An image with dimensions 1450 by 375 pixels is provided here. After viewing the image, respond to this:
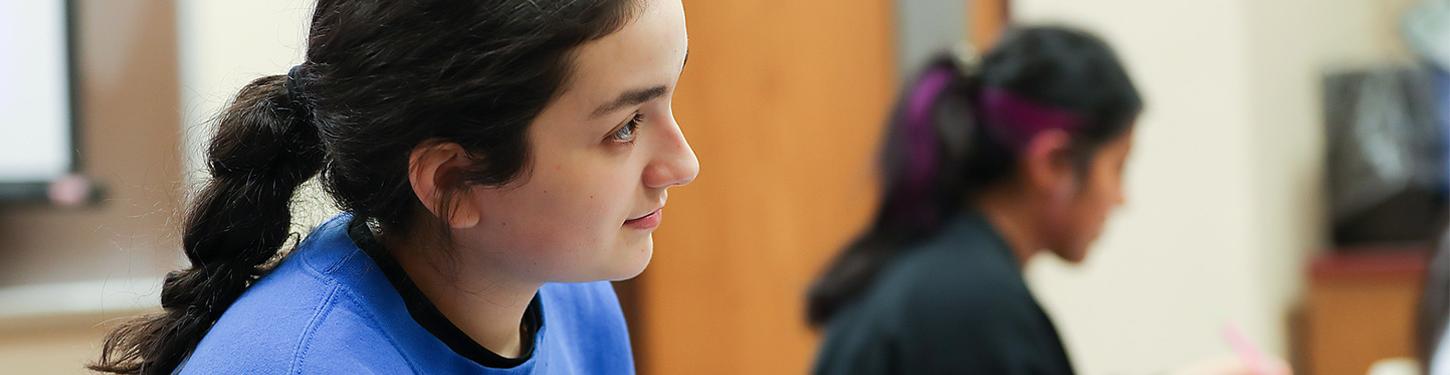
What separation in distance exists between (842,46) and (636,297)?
1.87 ft

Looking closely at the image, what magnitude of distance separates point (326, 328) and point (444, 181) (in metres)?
0.11

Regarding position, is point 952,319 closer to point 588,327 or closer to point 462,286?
point 588,327

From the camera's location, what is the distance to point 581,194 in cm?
77

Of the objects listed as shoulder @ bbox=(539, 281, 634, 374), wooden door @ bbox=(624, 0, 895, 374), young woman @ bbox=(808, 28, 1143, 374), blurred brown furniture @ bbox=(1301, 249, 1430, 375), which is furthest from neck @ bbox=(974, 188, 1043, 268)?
blurred brown furniture @ bbox=(1301, 249, 1430, 375)

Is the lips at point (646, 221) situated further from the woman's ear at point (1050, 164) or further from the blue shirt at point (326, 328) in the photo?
the woman's ear at point (1050, 164)

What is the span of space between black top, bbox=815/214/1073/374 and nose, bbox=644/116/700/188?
2.27 ft

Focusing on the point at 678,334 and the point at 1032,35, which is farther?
the point at 678,334

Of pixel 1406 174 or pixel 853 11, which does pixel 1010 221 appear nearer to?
pixel 853 11

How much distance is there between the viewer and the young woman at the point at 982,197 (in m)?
1.46

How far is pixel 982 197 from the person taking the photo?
1.57m

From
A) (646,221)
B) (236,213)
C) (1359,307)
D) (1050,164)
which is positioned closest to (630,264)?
(646,221)

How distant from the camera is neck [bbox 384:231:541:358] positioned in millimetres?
811

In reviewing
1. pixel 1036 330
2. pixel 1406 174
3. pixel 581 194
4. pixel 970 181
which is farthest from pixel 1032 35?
pixel 1406 174

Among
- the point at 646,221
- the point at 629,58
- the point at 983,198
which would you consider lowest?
the point at 983,198
